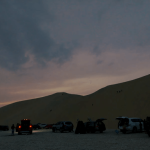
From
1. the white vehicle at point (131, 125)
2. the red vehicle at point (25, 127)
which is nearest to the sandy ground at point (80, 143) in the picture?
the white vehicle at point (131, 125)

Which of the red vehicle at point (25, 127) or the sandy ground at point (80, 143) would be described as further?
the red vehicle at point (25, 127)

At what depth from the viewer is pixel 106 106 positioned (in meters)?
81.9

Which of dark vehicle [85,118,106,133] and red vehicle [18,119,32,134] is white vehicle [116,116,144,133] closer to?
dark vehicle [85,118,106,133]

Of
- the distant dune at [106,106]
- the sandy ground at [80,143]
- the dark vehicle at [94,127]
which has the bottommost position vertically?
the sandy ground at [80,143]

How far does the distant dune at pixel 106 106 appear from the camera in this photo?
7091cm

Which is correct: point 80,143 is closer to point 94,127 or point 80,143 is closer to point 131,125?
point 131,125

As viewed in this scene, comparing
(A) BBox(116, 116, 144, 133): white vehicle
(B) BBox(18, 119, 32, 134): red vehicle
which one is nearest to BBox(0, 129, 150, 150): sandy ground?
(A) BBox(116, 116, 144, 133): white vehicle

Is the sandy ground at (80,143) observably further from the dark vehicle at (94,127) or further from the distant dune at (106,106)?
the distant dune at (106,106)

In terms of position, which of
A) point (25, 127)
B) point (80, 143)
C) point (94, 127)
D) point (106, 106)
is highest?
point (106, 106)

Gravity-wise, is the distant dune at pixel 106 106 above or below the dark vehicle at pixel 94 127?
above

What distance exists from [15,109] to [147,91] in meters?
88.2

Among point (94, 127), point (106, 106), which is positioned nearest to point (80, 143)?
point (94, 127)

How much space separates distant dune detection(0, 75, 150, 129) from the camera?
233 feet

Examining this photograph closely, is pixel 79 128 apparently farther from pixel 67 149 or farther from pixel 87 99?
pixel 87 99
